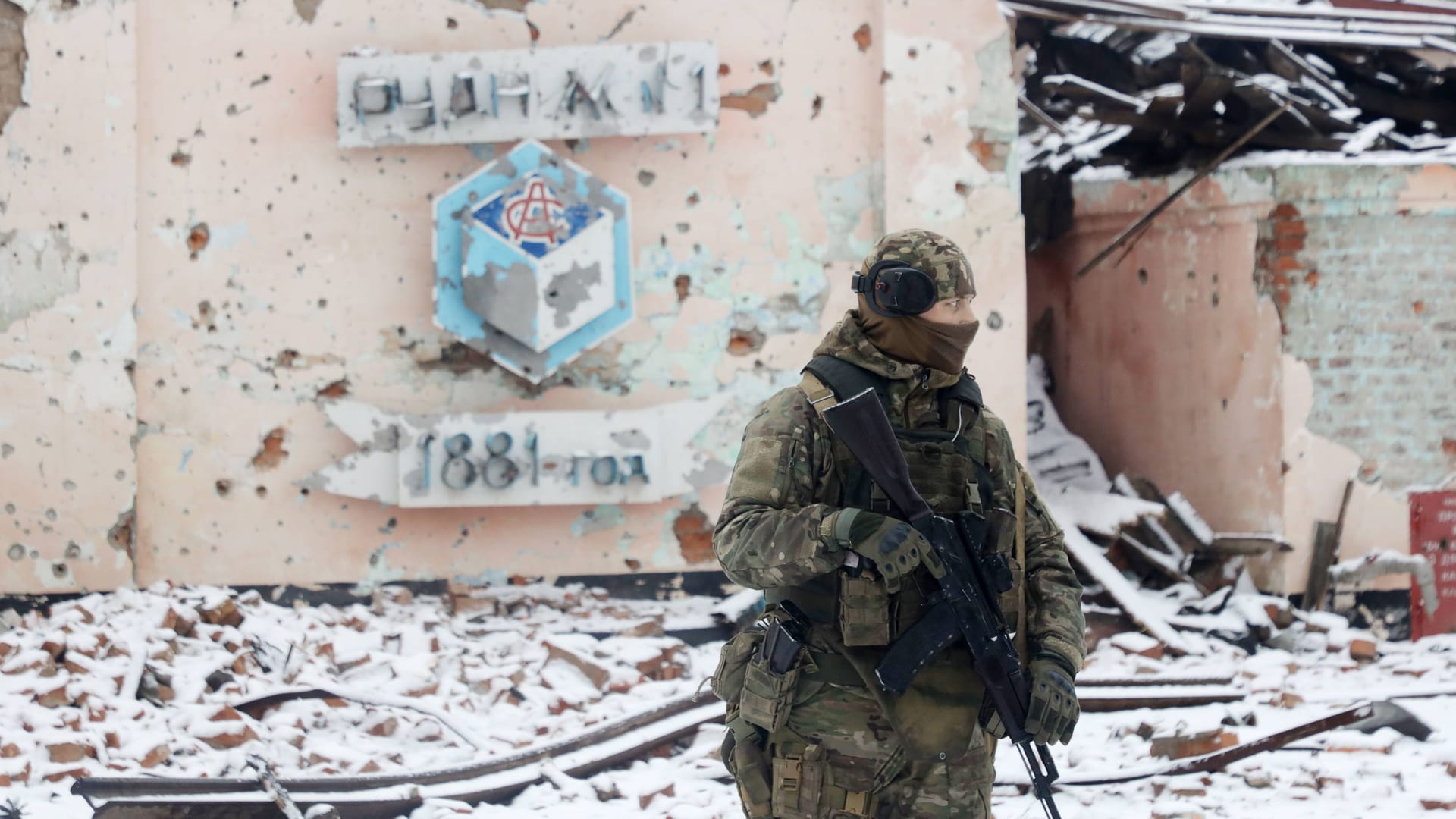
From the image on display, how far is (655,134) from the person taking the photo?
584 centimetres

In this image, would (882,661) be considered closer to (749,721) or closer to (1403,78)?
(749,721)

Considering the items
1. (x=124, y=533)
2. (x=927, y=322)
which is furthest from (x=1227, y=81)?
(x=124, y=533)

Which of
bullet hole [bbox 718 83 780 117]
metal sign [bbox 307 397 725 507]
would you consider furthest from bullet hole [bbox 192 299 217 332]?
bullet hole [bbox 718 83 780 117]

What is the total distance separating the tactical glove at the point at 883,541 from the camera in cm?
216

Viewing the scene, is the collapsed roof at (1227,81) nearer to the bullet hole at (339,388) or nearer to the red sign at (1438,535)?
the red sign at (1438,535)

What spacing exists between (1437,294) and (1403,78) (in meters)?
1.36

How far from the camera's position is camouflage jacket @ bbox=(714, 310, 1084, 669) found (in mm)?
2256

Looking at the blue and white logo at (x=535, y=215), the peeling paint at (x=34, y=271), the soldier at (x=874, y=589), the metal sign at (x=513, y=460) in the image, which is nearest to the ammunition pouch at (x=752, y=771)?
the soldier at (x=874, y=589)

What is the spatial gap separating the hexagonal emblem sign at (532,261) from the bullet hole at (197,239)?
104 centimetres

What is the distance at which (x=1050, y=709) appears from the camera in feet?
7.49

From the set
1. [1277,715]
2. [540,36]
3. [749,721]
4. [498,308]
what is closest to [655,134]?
[540,36]

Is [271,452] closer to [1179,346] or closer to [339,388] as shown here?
[339,388]

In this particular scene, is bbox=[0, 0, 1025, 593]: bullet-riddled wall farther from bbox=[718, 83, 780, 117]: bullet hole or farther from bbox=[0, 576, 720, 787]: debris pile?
bbox=[0, 576, 720, 787]: debris pile

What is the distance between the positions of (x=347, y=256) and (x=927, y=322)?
159 inches
